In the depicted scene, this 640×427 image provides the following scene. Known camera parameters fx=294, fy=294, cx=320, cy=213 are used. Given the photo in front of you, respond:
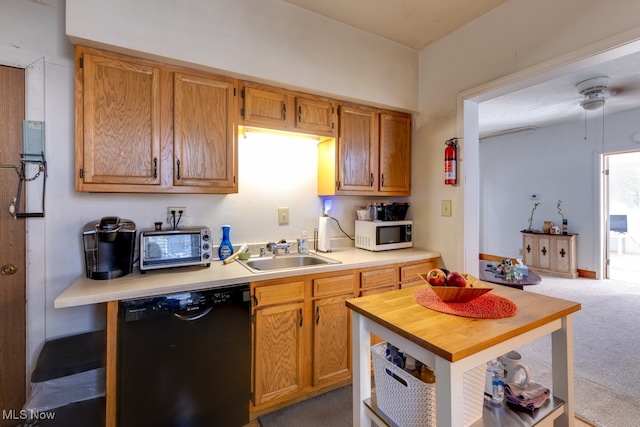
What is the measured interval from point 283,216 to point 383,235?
90 centimetres

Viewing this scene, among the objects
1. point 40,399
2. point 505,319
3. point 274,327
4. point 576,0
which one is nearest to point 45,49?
point 40,399

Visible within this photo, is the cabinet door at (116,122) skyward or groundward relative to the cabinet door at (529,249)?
skyward

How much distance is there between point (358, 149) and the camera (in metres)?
2.56

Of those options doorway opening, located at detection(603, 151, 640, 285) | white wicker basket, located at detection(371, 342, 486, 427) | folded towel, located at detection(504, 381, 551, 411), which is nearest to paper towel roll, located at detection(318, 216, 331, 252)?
white wicker basket, located at detection(371, 342, 486, 427)

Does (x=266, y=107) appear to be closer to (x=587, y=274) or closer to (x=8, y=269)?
(x=8, y=269)

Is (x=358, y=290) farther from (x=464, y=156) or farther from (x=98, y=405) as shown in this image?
(x=98, y=405)

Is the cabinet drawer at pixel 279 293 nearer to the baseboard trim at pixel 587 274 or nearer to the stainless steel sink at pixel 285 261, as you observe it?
the stainless steel sink at pixel 285 261

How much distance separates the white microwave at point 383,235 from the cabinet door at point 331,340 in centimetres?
64

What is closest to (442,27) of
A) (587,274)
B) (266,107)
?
(266,107)

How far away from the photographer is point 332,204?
9.04 feet

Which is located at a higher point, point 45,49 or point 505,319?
point 45,49

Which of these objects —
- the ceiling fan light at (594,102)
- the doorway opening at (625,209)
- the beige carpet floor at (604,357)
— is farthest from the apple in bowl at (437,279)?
the doorway opening at (625,209)

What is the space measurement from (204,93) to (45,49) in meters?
0.91

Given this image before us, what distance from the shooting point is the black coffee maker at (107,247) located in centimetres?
163
